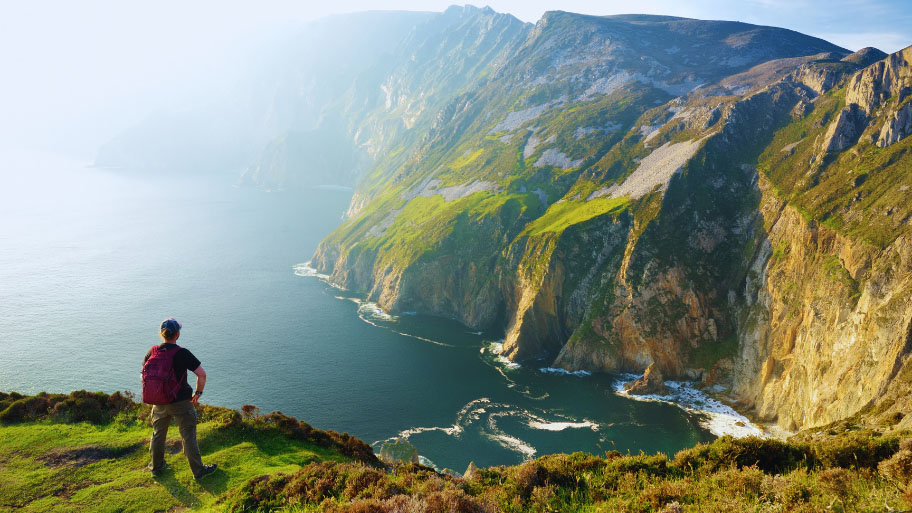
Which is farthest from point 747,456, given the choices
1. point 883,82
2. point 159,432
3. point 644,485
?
point 883,82

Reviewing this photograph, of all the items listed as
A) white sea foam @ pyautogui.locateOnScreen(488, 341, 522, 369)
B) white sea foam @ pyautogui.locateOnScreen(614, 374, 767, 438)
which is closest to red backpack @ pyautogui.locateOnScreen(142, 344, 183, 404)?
white sea foam @ pyautogui.locateOnScreen(614, 374, 767, 438)

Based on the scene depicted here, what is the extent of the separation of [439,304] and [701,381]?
53771 millimetres

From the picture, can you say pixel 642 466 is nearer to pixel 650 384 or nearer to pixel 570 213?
pixel 650 384

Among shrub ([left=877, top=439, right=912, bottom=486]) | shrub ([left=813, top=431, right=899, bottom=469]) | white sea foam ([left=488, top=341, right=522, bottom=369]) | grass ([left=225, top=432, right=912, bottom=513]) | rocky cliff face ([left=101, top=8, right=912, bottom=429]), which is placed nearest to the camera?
grass ([left=225, top=432, right=912, bottom=513])

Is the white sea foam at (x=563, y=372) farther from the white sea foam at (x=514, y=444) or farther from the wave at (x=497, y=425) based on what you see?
the white sea foam at (x=514, y=444)

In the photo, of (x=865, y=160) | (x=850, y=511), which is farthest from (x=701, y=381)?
(x=850, y=511)

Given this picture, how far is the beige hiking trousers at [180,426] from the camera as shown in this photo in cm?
1389

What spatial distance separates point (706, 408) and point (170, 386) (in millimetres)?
64030

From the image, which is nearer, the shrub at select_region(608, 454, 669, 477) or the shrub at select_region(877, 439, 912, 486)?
the shrub at select_region(877, 439, 912, 486)

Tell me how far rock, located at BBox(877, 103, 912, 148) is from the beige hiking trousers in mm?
83413

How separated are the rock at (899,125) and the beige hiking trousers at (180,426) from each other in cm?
8341

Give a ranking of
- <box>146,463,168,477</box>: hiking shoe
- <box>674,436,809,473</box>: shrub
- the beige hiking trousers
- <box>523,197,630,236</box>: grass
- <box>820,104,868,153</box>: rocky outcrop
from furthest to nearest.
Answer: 1. <box>523,197,630,236</box>: grass
2. <box>820,104,868,153</box>: rocky outcrop
3. <box>146,463,168,477</box>: hiking shoe
4. the beige hiking trousers
5. <box>674,436,809,473</box>: shrub

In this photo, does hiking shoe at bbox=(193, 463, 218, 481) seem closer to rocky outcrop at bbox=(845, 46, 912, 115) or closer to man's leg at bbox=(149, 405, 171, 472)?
man's leg at bbox=(149, 405, 171, 472)

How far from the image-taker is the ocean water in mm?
56656
